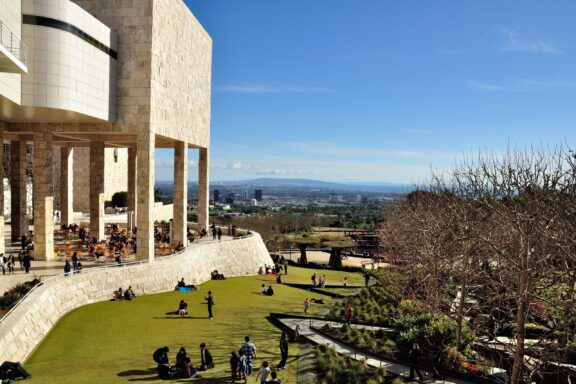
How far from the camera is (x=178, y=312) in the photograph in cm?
2522

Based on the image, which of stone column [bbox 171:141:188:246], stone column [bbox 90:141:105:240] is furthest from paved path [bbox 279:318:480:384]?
stone column [bbox 90:141:105:240]

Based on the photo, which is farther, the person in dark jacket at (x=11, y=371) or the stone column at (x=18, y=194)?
the stone column at (x=18, y=194)

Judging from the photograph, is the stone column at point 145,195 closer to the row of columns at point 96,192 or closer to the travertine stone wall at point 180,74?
the row of columns at point 96,192

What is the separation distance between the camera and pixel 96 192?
1531 inches

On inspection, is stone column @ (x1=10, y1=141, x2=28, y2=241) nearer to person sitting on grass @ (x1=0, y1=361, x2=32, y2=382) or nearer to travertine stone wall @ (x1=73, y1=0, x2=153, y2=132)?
travertine stone wall @ (x1=73, y1=0, x2=153, y2=132)

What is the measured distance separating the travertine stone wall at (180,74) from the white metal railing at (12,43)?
7.98 meters

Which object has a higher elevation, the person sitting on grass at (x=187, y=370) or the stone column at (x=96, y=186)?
the stone column at (x=96, y=186)

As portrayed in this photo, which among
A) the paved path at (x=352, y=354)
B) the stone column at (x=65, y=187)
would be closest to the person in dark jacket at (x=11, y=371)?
the paved path at (x=352, y=354)

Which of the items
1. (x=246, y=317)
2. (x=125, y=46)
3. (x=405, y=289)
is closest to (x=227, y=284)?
(x=246, y=317)

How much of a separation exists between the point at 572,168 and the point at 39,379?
2431 cm

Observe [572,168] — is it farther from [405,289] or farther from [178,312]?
[178,312]

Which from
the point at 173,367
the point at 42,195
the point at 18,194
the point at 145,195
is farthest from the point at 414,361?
the point at 18,194

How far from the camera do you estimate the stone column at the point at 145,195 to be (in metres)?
31.2

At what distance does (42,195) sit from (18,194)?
394 inches
